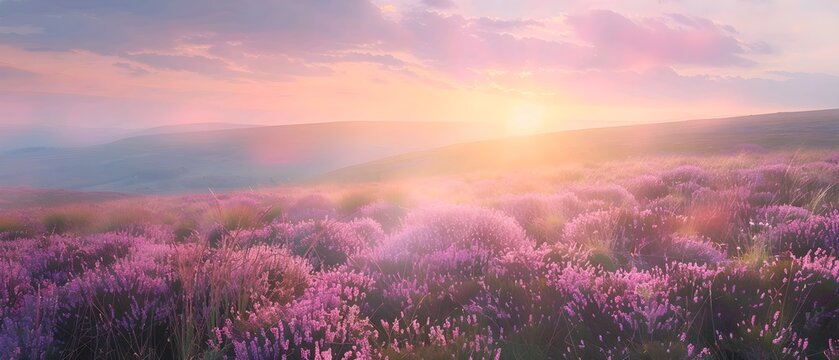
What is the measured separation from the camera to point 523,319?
10.7 ft

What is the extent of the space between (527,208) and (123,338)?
21.1 feet

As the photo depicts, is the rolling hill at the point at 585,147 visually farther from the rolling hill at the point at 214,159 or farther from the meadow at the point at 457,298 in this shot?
the rolling hill at the point at 214,159

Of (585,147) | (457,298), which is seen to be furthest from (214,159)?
(457,298)

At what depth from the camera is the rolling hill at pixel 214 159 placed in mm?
131750

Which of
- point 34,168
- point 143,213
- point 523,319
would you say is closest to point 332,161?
point 34,168

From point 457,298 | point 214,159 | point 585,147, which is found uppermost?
point 457,298

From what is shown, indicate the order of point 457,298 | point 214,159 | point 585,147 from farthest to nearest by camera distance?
1. point 214,159
2. point 585,147
3. point 457,298

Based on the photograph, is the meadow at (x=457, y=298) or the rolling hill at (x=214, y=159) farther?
the rolling hill at (x=214, y=159)

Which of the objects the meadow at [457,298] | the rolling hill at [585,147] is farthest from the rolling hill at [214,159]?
the meadow at [457,298]

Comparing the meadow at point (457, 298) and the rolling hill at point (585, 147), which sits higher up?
the meadow at point (457, 298)

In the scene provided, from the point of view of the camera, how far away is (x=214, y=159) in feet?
482

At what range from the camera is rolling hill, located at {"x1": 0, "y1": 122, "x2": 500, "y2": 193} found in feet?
432

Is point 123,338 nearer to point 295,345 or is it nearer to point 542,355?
point 295,345

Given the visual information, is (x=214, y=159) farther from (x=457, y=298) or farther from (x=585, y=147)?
(x=457, y=298)
